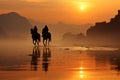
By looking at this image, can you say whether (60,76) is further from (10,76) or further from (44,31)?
(44,31)

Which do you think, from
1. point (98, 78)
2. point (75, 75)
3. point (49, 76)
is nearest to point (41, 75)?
point (49, 76)

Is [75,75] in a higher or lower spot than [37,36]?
lower

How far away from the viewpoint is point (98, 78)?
39125 millimetres

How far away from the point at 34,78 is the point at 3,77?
321 centimetres

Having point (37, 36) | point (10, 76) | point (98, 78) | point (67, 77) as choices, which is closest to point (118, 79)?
point (98, 78)

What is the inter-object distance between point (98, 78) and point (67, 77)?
10.7ft

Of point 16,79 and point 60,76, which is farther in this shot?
point 60,76

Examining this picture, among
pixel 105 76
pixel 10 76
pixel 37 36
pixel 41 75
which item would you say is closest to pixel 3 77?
pixel 10 76

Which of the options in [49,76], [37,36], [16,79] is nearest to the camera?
[16,79]

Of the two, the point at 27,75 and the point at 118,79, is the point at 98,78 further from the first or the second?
the point at 27,75

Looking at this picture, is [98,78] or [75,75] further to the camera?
[75,75]

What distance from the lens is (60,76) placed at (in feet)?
134

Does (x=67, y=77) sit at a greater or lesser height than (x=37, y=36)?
lesser

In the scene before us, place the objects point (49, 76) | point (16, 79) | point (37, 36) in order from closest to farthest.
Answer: point (16, 79) → point (49, 76) → point (37, 36)
